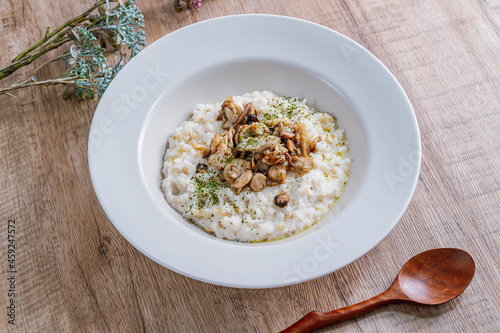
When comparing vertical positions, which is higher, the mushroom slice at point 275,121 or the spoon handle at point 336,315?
the mushroom slice at point 275,121

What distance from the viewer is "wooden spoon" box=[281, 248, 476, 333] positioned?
233cm

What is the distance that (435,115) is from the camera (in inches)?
124

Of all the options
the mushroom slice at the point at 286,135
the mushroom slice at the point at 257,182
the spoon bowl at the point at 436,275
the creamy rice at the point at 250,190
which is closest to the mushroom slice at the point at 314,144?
the creamy rice at the point at 250,190

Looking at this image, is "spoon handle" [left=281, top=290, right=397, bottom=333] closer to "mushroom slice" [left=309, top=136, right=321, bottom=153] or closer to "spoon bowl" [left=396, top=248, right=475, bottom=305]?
"spoon bowl" [left=396, top=248, right=475, bottom=305]

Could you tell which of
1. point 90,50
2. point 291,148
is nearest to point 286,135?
point 291,148

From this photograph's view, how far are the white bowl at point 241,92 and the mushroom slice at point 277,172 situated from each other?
1.15ft

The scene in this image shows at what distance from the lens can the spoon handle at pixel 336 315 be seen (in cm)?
230

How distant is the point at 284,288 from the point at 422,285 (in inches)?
29.3

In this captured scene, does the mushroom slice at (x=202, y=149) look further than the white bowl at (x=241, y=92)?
Yes

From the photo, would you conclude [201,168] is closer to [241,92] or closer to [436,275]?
[241,92]

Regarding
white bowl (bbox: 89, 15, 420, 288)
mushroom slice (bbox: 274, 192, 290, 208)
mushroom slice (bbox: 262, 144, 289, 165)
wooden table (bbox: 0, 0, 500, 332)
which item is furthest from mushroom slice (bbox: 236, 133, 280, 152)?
wooden table (bbox: 0, 0, 500, 332)

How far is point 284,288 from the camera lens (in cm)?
252

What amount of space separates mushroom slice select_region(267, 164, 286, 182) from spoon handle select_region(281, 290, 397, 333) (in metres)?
0.79

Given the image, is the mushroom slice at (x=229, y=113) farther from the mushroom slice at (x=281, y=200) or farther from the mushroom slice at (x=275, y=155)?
the mushroom slice at (x=281, y=200)
